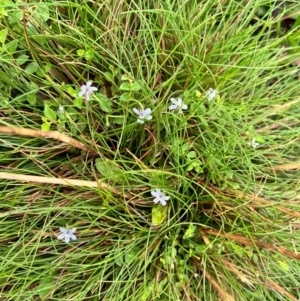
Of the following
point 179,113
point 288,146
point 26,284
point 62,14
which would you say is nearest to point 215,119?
point 179,113

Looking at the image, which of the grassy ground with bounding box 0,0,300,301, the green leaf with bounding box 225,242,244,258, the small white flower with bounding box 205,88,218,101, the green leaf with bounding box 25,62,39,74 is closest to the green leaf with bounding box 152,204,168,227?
the grassy ground with bounding box 0,0,300,301

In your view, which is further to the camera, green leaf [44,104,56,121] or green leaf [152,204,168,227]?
green leaf [152,204,168,227]

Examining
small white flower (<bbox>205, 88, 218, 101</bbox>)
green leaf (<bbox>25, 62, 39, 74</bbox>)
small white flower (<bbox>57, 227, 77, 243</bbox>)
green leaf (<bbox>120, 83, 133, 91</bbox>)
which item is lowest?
small white flower (<bbox>57, 227, 77, 243</bbox>)

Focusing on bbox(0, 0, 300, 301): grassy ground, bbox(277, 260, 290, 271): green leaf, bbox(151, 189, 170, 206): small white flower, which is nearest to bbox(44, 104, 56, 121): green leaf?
bbox(0, 0, 300, 301): grassy ground

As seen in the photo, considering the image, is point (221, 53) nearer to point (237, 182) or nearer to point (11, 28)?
point (237, 182)

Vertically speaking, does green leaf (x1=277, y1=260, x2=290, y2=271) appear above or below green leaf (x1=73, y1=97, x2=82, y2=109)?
below

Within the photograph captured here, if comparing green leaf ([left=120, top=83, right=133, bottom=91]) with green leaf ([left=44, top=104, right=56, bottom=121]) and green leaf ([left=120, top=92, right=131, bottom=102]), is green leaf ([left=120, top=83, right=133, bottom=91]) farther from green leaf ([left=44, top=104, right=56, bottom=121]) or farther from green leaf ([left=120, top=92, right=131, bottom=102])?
green leaf ([left=44, top=104, right=56, bottom=121])

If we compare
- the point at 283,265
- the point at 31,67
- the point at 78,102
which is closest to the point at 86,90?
the point at 78,102

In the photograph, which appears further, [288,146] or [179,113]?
[288,146]
